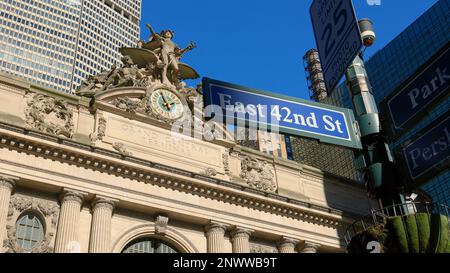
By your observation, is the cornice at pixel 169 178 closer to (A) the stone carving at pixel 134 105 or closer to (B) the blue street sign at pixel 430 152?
(A) the stone carving at pixel 134 105

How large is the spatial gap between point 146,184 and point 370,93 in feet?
64.2

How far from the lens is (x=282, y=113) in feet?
27.4

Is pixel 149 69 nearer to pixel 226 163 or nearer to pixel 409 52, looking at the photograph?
pixel 226 163

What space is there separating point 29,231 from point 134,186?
522 centimetres

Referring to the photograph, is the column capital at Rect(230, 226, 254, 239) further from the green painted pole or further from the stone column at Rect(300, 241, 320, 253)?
the green painted pole

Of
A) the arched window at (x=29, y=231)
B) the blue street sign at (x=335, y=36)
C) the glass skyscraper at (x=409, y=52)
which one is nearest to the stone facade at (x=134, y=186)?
the arched window at (x=29, y=231)

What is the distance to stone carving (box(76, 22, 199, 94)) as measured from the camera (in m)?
29.6

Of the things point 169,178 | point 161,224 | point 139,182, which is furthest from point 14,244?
point 169,178

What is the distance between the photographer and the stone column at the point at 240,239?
28.2 meters

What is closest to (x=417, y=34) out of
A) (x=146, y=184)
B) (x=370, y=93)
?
(x=146, y=184)

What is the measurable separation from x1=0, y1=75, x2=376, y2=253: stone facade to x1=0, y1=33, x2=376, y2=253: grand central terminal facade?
0.18 feet

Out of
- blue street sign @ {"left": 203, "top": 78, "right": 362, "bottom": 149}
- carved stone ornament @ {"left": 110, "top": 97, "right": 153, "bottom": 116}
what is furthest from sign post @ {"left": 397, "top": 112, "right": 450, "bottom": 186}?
carved stone ornament @ {"left": 110, "top": 97, "right": 153, "bottom": 116}

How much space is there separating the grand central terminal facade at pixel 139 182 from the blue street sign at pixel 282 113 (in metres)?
16.9

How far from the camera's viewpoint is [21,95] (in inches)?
1014
